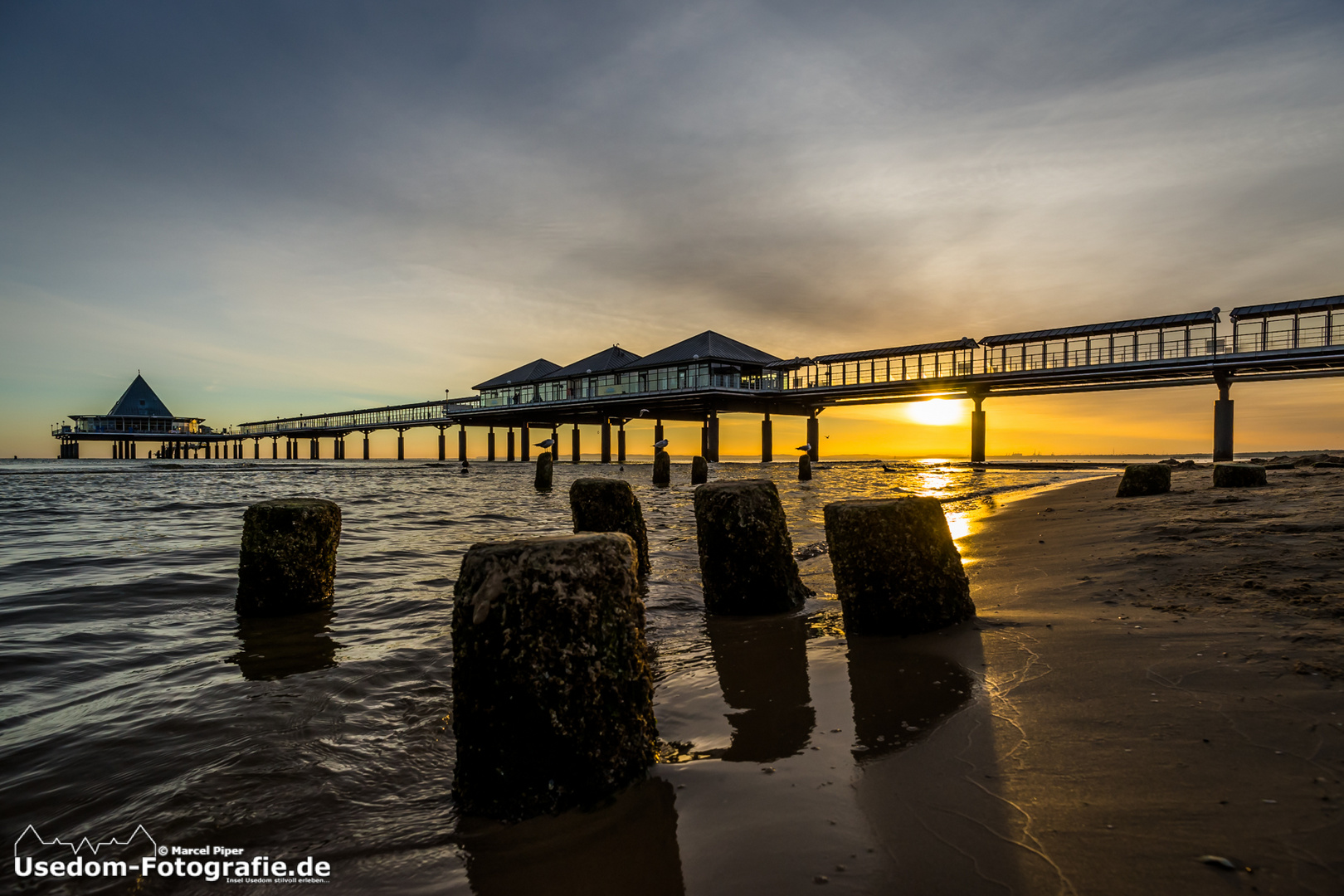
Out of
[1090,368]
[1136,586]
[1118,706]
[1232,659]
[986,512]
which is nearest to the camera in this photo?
[1118,706]

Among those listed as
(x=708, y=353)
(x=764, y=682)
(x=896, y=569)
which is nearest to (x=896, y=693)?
(x=764, y=682)

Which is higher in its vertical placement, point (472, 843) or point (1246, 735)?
point (1246, 735)

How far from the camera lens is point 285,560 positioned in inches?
215

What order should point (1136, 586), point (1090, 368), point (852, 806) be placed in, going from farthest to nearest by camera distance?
point (1090, 368) → point (1136, 586) → point (852, 806)

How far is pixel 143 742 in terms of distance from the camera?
3.08 m

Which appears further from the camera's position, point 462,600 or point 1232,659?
point 1232,659

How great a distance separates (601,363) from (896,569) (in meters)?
71.3

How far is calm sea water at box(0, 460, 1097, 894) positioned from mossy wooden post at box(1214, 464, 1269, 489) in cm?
788

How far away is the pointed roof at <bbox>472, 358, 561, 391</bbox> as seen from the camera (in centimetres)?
8446

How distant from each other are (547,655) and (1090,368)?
47.0 meters

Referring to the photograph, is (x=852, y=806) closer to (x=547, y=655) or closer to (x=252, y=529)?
(x=547, y=655)

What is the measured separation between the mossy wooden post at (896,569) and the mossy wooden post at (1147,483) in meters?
8.68

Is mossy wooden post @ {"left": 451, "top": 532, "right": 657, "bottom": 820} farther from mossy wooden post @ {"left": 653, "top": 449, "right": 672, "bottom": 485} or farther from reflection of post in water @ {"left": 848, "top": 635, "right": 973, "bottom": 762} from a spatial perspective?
mossy wooden post @ {"left": 653, "top": 449, "right": 672, "bottom": 485}

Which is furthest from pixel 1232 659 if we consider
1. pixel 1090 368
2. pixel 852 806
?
pixel 1090 368
